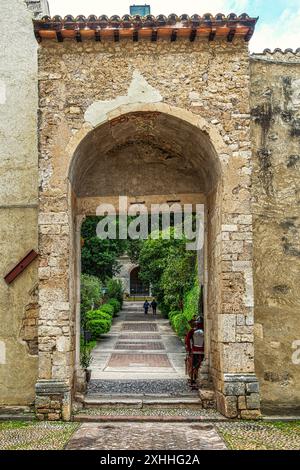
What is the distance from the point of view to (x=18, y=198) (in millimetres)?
9641

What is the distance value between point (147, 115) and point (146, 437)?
516 cm

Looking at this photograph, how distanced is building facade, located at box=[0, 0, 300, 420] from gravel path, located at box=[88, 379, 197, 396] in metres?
1.03

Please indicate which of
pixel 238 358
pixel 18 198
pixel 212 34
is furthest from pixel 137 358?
pixel 212 34

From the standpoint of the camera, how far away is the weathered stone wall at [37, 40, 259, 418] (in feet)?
28.2

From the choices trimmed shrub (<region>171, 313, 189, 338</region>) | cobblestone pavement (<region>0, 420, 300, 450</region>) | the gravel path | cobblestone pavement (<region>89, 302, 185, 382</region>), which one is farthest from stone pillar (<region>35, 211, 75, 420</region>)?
trimmed shrub (<region>171, 313, 189, 338</region>)


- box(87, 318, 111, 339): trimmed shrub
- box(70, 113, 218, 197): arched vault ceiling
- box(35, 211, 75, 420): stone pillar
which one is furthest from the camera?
box(87, 318, 111, 339): trimmed shrub

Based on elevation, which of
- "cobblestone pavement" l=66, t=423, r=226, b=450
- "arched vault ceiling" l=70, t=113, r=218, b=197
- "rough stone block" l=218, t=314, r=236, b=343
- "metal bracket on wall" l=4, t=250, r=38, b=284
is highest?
"arched vault ceiling" l=70, t=113, r=218, b=197

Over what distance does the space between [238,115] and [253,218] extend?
180cm

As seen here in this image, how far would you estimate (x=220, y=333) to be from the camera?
28.2 ft

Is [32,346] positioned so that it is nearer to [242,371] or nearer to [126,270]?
[242,371]

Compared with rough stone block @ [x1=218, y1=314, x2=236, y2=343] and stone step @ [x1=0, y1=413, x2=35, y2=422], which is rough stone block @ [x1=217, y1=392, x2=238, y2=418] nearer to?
rough stone block @ [x1=218, y1=314, x2=236, y2=343]

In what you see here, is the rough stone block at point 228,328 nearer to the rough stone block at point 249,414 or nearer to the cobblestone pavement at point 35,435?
the rough stone block at point 249,414

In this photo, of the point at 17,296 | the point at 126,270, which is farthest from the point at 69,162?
the point at 126,270

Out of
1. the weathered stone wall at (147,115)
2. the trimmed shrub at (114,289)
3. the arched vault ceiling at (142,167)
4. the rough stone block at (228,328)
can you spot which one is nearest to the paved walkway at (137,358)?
the rough stone block at (228,328)
